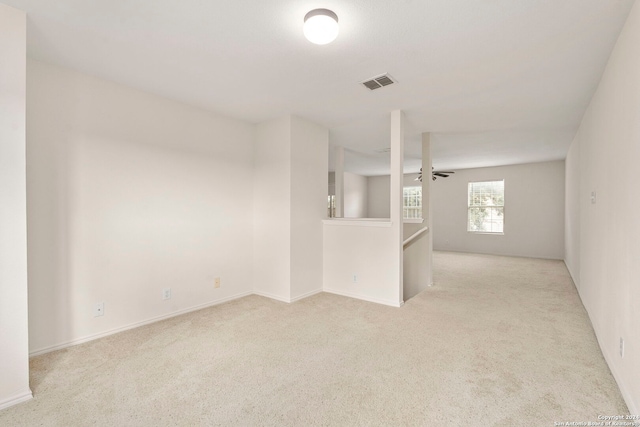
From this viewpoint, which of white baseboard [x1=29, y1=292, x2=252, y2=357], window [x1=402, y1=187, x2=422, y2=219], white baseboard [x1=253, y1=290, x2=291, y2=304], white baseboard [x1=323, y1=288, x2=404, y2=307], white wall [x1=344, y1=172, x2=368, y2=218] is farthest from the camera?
white wall [x1=344, y1=172, x2=368, y2=218]

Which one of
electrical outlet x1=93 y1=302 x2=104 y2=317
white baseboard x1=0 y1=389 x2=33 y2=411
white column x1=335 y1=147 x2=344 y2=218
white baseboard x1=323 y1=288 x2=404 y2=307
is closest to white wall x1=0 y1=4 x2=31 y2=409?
white baseboard x1=0 y1=389 x2=33 y2=411

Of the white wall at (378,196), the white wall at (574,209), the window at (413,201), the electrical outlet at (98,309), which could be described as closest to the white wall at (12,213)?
the electrical outlet at (98,309)

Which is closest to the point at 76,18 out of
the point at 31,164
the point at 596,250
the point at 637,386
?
the point at 31,164

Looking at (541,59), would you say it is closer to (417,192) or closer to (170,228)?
(170,228)

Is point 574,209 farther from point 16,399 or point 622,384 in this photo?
point 16,399

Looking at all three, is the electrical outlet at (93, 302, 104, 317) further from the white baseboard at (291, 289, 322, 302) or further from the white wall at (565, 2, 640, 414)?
the white wall at (565, 2, 640, 414)

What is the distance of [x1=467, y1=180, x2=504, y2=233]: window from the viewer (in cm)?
795

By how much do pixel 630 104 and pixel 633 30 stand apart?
0.42 m

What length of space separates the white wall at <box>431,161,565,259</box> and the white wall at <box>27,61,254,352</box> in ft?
22.4

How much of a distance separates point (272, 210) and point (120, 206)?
166 centimetres

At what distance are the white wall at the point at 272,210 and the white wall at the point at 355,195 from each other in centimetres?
562

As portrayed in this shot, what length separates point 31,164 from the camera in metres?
2.32

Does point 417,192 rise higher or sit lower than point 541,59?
lower

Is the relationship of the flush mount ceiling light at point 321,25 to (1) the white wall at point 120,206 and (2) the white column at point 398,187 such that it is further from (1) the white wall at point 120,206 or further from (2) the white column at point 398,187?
(1) the white wall at point 120,206
